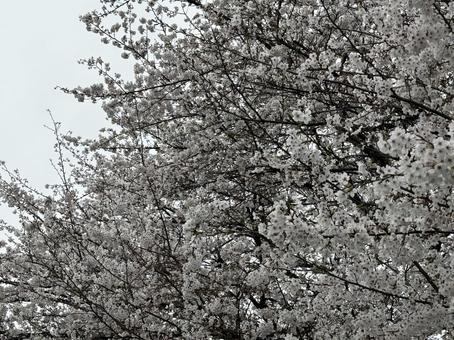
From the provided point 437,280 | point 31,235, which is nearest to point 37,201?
point 31,235

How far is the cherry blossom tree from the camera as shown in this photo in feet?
10.7

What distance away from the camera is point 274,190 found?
228 inches

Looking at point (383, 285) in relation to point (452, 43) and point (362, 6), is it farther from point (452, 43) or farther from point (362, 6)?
point (362, 6)

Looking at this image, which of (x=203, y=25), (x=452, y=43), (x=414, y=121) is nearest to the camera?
(x=452, y=43)

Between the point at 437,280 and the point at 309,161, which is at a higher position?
the point at 309,161

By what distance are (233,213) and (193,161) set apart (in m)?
0.84

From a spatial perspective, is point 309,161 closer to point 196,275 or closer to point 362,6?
point 196,275

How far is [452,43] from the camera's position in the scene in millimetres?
3402

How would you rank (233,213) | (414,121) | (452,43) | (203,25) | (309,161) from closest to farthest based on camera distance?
(452,43) < (309,161) < (414,121) < (233,213) < (203,25)

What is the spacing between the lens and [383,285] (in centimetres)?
399

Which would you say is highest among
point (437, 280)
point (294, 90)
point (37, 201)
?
point (37, 201)

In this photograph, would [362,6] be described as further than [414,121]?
Yes

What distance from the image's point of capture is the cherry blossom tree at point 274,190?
328 cm

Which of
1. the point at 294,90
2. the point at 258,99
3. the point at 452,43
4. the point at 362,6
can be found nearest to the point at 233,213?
the point at 258,99
